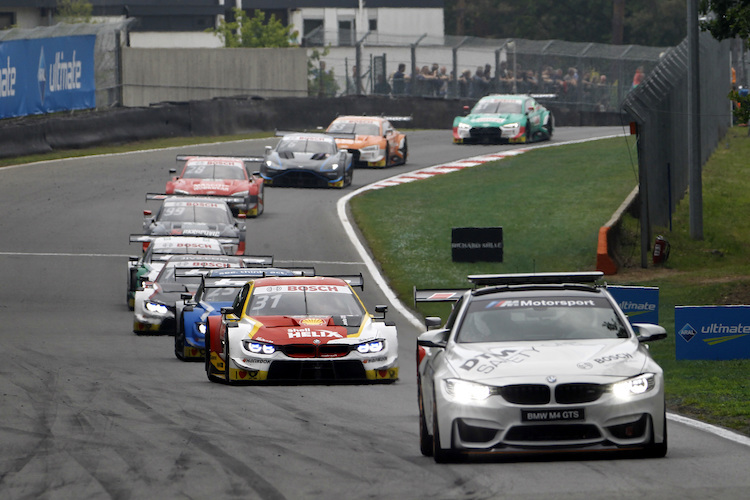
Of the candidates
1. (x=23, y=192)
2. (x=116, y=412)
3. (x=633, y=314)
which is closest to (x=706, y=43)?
(x=23, y=192)

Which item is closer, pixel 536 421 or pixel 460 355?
pixel 536 421

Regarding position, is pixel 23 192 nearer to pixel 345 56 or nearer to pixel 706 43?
pixel 706 43

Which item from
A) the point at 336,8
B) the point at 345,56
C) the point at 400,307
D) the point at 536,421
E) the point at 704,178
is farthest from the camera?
the point at 336,8

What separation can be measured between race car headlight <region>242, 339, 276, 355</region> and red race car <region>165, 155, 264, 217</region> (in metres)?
16.9

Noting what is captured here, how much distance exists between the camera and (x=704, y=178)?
128 ft

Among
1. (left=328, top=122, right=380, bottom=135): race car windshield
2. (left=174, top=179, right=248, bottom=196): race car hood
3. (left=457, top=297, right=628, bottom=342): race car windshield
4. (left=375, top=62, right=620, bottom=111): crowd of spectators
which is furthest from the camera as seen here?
(left=375, top=62, right=620, bottom=111): crowd of spectators

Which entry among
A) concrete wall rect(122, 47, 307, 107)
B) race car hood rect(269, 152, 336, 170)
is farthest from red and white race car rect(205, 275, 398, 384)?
concrete wall rect(122, 47, 307, 107)

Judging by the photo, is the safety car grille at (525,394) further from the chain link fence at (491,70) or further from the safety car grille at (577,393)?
the chain link fence at (491,70)

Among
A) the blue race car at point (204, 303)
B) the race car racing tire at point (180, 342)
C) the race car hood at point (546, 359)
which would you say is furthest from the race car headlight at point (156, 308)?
the race car hood at point (546, 359)

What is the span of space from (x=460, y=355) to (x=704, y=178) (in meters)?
30.4

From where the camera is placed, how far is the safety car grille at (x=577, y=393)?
941 centimetres

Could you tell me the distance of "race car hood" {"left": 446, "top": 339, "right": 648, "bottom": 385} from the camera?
952 cm

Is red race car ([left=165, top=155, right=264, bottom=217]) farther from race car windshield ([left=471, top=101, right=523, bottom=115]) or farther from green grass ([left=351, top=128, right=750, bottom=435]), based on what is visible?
race car windshield ([left=471, top=101, right=523, bottom=115])

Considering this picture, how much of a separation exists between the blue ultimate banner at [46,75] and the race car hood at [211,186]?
760 cm
